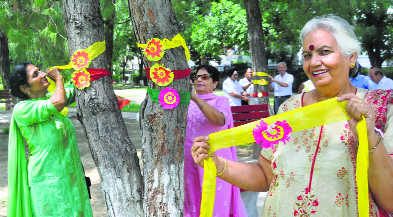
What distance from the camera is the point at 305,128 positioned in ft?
5.57

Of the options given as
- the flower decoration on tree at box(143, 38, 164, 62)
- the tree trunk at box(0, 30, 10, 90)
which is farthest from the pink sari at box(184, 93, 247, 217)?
the tree trunk at box(0, 30, 10, 90)

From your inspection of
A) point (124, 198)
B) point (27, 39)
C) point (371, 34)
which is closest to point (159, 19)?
point (124, 198)

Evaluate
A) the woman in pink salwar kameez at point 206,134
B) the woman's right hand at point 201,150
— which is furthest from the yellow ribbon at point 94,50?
the woman's right hand at point 201,150

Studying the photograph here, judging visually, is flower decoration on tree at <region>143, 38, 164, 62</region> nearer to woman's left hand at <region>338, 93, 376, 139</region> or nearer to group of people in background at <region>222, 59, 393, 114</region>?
woman's left hand at <region>338, 93, 376, 139</region>

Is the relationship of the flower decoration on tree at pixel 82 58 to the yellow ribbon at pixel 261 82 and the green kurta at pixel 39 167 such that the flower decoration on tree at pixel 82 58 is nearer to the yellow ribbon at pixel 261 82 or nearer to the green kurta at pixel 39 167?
the green kurta at pixel 39 167

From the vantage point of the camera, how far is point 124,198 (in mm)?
3139

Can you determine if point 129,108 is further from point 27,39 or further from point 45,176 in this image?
point 45,176

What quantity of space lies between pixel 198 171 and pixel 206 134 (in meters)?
0.38

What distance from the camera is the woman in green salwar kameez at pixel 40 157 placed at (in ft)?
9.89

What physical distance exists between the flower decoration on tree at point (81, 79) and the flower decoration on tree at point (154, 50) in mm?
654

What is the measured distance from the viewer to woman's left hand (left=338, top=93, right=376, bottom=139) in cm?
144

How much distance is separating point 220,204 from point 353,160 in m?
2.35

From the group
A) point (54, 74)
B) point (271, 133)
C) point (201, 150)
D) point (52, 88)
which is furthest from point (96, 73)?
point (271, 133)

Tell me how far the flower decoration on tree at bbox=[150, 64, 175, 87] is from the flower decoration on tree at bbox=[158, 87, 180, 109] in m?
0.05
